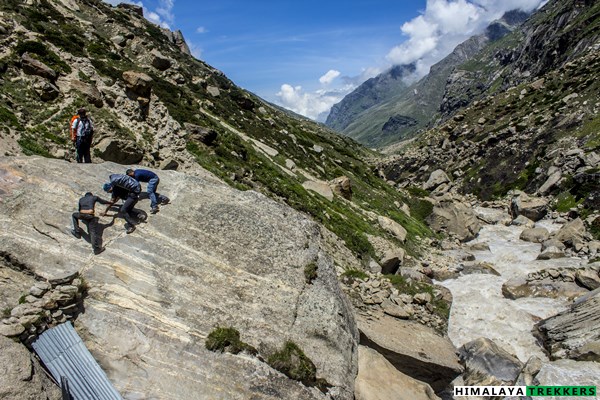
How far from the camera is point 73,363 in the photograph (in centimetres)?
→ 1179

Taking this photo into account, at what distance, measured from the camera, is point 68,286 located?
13.1m

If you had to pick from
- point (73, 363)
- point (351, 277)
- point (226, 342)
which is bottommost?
point (73, 363)

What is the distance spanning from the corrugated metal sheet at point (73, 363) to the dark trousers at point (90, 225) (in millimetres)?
3549

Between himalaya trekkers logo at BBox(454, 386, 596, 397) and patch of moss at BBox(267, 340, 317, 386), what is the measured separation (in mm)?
11621

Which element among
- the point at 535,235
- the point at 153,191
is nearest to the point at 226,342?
the point at 153,191

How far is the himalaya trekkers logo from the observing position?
19.5 m

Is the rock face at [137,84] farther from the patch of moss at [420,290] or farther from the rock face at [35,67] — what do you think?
the patch of moss at [420,290]

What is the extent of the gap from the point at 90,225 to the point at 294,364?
9.87 metres

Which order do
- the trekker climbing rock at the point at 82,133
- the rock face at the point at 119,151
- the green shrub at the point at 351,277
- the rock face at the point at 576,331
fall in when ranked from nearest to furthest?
the trekker climbing rock at the point at 82,133 → the rock face at the point at 576,331 → the green shrub at the point at 351,277 → the rock face at the point at 119,151

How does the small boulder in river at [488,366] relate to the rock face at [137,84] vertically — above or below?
below

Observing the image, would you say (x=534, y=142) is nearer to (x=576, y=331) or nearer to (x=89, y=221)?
(x=576, y=331)

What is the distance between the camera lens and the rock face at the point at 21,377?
9898mm

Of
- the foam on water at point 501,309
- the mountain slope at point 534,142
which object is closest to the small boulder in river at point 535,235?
the foam on water at point 501,309

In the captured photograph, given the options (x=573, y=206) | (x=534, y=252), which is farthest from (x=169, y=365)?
(x=573, y=206)
